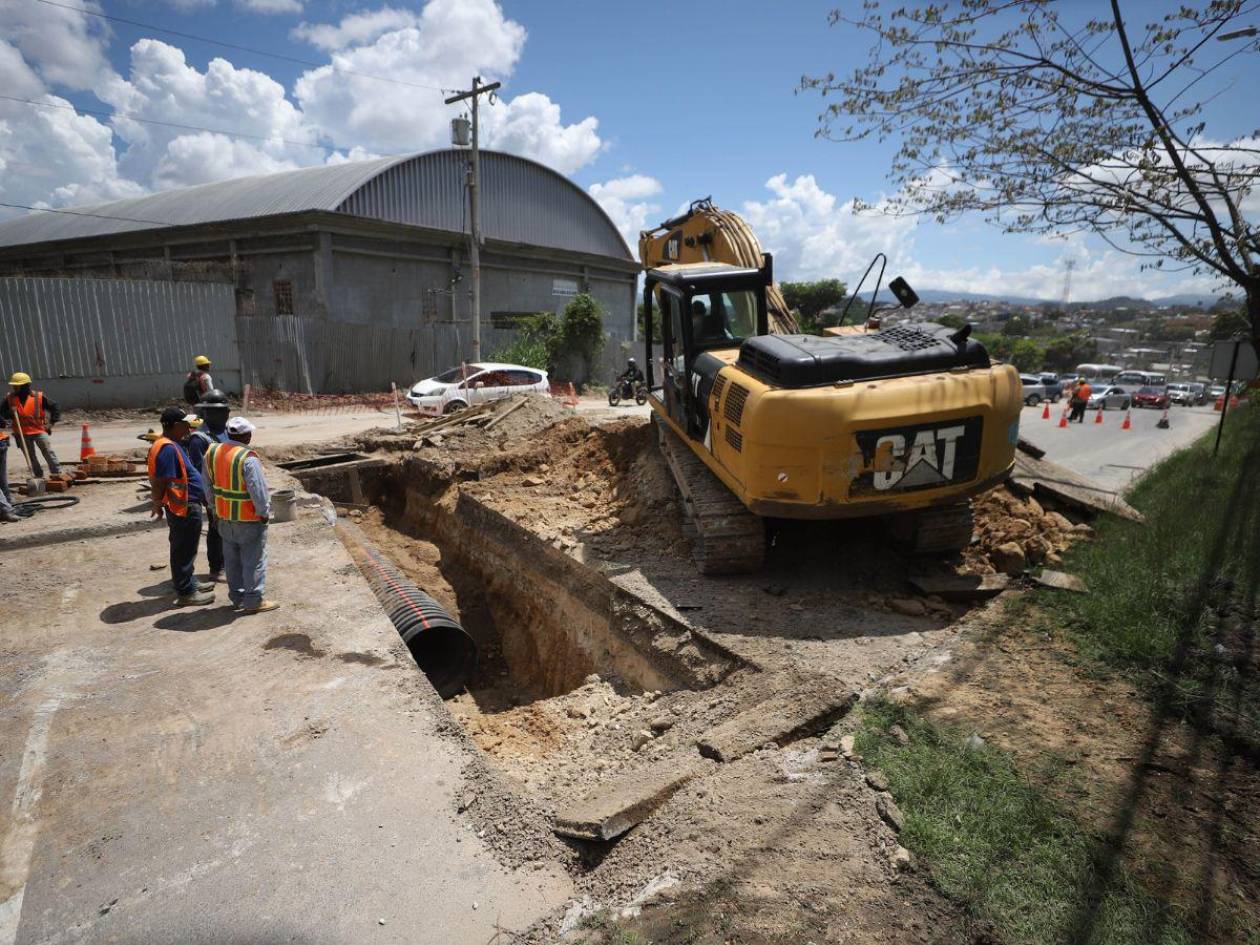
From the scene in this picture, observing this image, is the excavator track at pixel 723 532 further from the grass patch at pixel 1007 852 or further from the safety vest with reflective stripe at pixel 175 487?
the safety vest with reflective stripe at pixel 175 487

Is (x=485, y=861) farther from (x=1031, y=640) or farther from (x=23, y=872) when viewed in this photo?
(x=1031, y=640)

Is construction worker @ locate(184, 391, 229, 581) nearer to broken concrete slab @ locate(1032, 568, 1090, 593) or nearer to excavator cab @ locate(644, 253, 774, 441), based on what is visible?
excavator cab @ locate(644, 253, 774, 441)

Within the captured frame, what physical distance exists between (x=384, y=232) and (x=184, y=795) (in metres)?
22.3

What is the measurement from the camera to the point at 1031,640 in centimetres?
483

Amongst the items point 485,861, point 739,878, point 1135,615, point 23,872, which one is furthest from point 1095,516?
point 23,872

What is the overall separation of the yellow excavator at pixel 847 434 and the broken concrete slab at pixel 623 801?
7.26 ft

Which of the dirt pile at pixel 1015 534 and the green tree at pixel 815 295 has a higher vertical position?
the green tree at pixel 815 295

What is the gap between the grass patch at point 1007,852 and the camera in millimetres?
2539

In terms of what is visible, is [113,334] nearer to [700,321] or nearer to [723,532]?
[700,321]

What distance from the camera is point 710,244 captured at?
8.88m

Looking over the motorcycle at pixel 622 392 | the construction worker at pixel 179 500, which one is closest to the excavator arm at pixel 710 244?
the construction worker at pixel 179 500

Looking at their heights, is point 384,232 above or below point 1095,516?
above

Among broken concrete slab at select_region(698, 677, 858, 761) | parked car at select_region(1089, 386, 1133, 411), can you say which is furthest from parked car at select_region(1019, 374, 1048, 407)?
broken concrete slab at select_region(698, 677, 858, 761)

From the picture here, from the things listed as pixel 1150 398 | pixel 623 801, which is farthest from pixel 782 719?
pixel 1150 398
